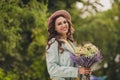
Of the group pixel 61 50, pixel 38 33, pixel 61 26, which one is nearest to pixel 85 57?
pixel 61 50

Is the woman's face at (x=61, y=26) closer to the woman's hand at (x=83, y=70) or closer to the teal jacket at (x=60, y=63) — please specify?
the teal jacket at (x=60, y=63)

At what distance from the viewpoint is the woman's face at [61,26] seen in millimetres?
6207

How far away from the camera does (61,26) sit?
20.4ft

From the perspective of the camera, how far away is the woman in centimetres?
599

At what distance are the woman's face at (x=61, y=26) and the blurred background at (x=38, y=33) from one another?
1.42 meters

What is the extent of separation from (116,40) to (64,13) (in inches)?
900

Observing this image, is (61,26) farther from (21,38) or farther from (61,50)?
(21,38)

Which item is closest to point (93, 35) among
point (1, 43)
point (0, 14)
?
point (1, 43)

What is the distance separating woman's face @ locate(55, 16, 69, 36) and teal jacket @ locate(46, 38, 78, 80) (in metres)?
0.15

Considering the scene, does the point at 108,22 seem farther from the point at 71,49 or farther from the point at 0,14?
the point at 71,49

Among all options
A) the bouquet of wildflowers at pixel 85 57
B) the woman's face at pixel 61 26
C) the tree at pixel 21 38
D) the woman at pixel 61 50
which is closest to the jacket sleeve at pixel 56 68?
the woman at pixel 61 50

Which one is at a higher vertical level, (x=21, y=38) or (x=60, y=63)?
(x=60, y=63)

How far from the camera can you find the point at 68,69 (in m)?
5.98

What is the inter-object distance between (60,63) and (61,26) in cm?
46
